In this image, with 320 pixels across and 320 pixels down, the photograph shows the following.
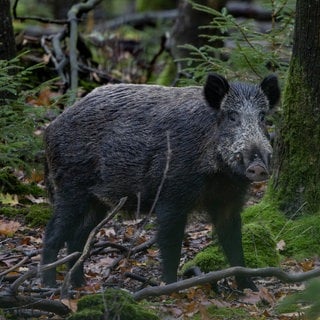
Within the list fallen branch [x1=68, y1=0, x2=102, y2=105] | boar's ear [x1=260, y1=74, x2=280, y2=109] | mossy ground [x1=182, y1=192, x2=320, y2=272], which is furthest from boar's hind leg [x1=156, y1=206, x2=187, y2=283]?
fallen branch [x1=68, y1=0, x2=102, y2=105]

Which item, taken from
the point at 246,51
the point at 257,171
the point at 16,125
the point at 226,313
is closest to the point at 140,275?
the point at 226,313

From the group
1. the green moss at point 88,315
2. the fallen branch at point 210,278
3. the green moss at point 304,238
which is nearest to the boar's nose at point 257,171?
the fallen branch at point 210,278

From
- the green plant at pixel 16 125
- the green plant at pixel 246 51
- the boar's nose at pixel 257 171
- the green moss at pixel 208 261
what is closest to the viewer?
the boar's nose at pixel 257 171

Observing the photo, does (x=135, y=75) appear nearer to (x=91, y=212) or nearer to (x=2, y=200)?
(x=2, y=200)

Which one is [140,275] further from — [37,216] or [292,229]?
[37,216]

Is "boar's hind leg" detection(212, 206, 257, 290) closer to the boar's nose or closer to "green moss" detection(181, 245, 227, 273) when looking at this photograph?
"green moss" detection(181, 245, 227, 273)

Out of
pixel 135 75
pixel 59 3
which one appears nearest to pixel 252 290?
pixel 135 75

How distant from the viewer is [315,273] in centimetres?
548

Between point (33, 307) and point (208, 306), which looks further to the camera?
point (208, 306)

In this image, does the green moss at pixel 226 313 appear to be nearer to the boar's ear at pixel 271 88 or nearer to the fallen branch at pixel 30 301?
the fallen branch at pixel 30 301

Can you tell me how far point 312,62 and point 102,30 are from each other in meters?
11.5

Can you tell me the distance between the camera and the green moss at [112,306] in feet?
18.1

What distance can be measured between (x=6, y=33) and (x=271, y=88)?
12.7 feet

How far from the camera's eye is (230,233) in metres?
7.93
